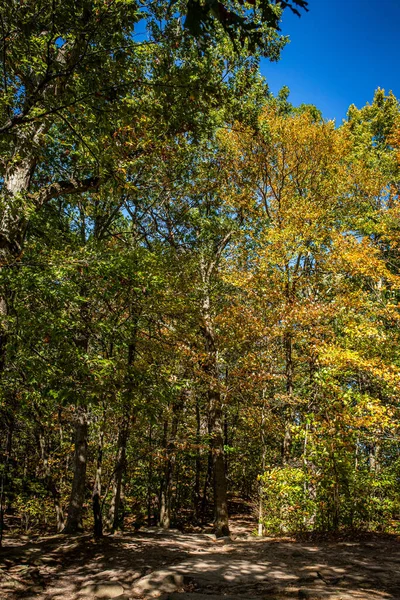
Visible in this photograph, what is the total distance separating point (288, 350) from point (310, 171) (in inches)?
287

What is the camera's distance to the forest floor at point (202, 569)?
189 inches

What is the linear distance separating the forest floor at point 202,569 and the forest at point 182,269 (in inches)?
41.6

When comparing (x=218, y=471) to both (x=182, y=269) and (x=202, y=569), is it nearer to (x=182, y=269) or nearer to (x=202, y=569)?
(x=202, y=569)

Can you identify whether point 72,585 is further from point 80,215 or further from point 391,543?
point 80,215

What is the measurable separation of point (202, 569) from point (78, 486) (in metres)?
5.86

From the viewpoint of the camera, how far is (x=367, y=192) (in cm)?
1595

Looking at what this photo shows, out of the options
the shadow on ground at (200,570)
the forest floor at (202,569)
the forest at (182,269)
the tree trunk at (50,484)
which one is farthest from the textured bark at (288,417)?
the tree trunk at (50,484)

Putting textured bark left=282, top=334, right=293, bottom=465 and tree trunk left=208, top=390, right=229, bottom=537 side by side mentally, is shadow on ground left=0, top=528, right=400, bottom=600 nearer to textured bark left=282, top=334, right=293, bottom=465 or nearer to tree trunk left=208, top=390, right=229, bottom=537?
tree trunk left=208, top=390, right=229, bottom=537

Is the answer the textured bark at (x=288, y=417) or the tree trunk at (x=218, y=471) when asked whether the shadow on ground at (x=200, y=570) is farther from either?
the textured bark at (x=288, y=417)

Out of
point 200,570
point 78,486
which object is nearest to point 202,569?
point 200,570

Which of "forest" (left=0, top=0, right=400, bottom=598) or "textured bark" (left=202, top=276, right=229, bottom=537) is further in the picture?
"textured bark" (left=202, top=276, right=229, bottom=537)

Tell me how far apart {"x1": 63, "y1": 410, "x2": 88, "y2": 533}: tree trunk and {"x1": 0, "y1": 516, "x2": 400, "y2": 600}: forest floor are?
1.07 metres

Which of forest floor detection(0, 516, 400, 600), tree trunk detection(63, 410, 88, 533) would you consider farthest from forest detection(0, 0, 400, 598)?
forest floor detection(0, 516, 400, 600)

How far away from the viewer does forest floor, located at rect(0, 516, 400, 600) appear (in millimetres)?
4805
